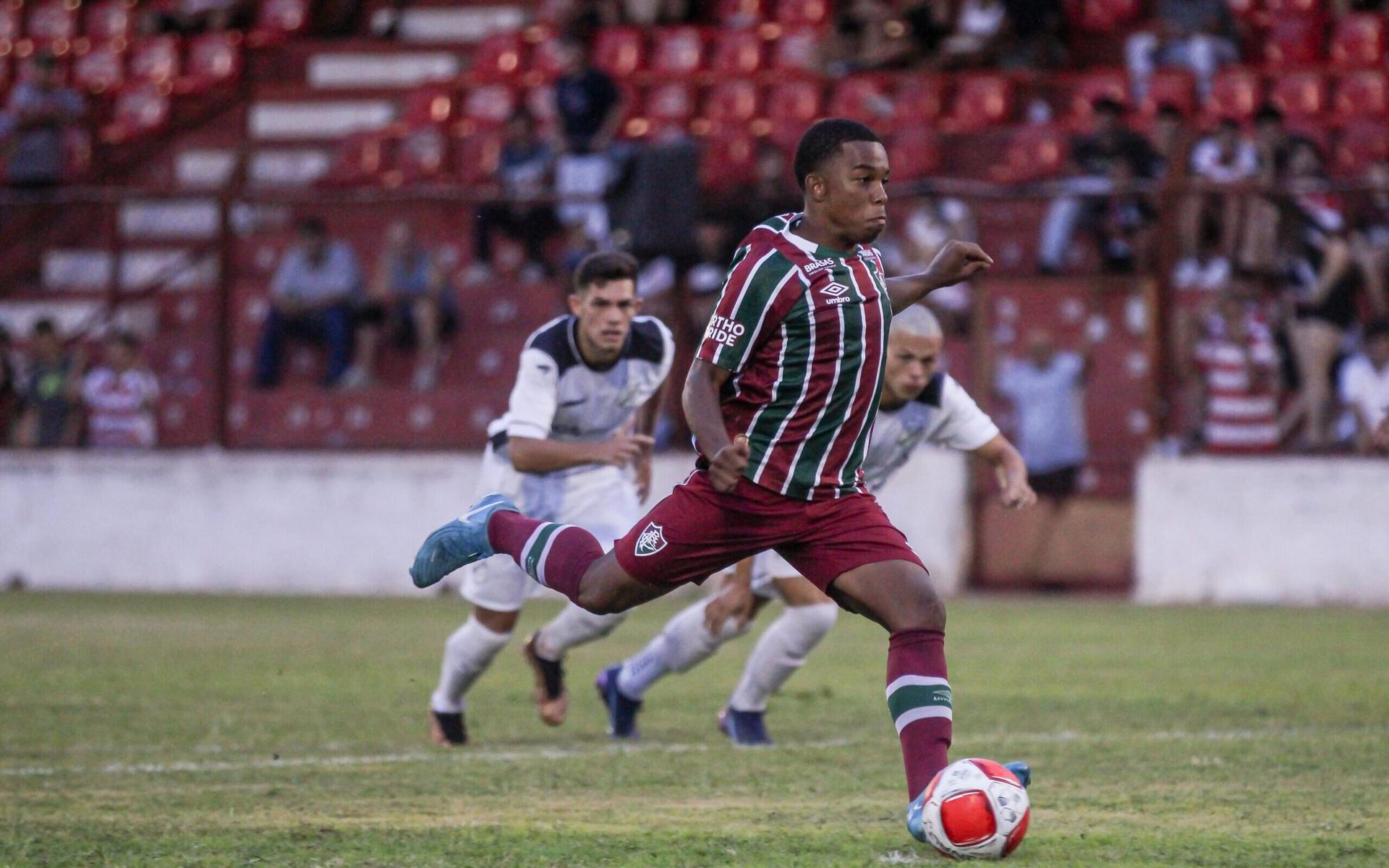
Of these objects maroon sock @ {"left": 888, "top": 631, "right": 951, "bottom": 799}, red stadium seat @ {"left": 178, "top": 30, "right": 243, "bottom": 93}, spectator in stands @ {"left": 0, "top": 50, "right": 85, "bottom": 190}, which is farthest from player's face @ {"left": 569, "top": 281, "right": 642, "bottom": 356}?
red stadium seat @ {"left": 178, "top": 30, "right": 243, "bottom": 93}

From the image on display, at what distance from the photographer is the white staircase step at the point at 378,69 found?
24.4m

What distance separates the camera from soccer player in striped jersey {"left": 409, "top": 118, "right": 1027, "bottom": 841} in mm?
5887

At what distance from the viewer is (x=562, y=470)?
905cm

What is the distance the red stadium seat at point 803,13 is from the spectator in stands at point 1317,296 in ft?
24.4

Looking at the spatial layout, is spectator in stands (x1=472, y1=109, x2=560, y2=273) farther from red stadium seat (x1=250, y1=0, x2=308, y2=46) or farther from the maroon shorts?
the maroon shorts

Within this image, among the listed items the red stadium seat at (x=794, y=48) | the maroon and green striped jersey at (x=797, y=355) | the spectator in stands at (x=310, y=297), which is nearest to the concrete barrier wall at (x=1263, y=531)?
the spectator in stands at (x=310, y=297)

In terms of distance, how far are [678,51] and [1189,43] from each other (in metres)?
5.45

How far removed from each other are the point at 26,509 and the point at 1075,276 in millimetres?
9145

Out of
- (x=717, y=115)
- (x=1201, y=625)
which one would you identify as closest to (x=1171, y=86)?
(x=717, y=115)

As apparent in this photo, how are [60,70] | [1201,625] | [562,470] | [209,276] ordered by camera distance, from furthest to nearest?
[60,70] → [209,276] → [1201,625] → [562,470]

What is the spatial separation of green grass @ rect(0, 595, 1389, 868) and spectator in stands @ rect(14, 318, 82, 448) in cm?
416

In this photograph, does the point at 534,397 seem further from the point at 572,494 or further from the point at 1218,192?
the point at 1218,192

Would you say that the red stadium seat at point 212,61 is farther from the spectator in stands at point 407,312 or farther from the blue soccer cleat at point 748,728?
the blue soccer cleat at point 748,728

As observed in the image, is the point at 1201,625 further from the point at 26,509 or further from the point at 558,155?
the point at 26,509
